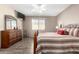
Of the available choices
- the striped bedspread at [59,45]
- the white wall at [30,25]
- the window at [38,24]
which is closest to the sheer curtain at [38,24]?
the window at [38,24]

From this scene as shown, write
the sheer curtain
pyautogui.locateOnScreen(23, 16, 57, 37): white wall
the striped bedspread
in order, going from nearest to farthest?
the striped bedspread, pyautogui.locateOnScreen(23, 16, 57, 37): white wall, the sheer curtain

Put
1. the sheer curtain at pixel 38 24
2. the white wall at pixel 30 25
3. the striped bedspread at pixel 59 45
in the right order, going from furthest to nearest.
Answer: the sheer curtain at pixel 38 24 < the white wall at pixel 30 25 < the striped bedspread at pixel 59 45

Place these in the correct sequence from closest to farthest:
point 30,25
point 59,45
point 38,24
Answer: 1. point 59,45
2. point 30,25
3. point 38,24

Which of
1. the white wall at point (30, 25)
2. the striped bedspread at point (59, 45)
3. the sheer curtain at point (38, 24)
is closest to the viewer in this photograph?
the striped bedspread at point (59, 45)

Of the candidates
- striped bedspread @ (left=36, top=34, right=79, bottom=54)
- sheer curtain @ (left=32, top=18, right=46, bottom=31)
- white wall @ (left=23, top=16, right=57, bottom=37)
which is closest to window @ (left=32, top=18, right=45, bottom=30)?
sheer curtain @ (left=32, top=18, right=46, bottom=31)

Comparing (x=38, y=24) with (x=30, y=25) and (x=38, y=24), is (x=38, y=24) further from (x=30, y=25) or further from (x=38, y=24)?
(x=30, y=25)

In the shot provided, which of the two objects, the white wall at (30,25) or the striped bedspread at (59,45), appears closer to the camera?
Result: the striped bedspread at (59,45)

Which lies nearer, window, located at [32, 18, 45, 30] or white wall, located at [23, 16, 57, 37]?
white wall, located at [23, 16, 57, 37]

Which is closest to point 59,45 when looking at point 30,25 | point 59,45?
point 59,45

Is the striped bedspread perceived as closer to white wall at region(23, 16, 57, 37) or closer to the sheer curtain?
white wall at region(23, 16, 57, 37)

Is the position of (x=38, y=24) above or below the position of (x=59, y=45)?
above

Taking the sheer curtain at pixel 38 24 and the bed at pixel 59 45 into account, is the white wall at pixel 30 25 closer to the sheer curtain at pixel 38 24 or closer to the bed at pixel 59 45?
the sheer curtain at pixel 38 24
